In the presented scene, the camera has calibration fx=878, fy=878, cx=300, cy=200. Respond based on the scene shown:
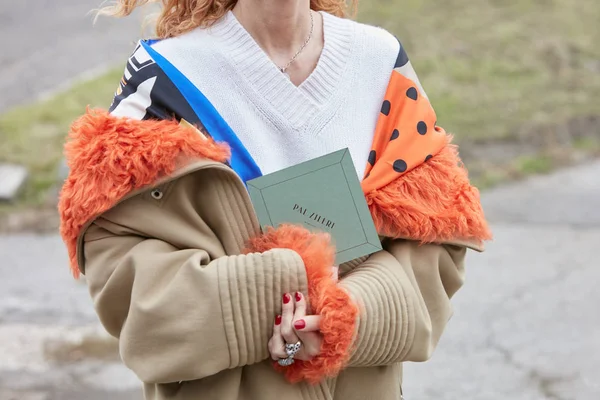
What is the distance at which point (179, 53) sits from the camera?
1791 mm

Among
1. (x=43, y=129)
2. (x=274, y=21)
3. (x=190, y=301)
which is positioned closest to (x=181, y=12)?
(x=274, y=21)

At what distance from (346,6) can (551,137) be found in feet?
13.8

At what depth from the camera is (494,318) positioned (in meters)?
4.15

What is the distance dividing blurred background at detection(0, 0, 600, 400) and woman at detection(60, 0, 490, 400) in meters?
0.50

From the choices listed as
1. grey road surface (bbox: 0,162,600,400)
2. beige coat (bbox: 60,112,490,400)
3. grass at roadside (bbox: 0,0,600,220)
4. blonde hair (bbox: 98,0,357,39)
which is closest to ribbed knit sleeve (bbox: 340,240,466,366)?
beige coat (bbox: 60,112,490,400)

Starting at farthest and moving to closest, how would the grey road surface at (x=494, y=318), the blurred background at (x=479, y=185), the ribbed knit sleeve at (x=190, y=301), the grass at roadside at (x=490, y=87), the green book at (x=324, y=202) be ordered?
the grass at roadside at (x=490, y=87) → the blurred background at (x=479, y=185) → the grey road surface at (x=494, y=318) → the green book at (x=324, y=202) → the ribbed knit sleeve at (x=190, y=301)

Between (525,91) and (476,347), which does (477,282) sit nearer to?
(476,347)

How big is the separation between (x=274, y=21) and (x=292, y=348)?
2.28 feet

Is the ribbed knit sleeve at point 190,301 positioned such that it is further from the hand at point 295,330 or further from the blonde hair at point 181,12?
the blonde hair at point 181,12

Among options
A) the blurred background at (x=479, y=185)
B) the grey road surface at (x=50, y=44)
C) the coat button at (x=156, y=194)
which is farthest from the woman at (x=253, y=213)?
the grey road surface at (x=50, y=44)

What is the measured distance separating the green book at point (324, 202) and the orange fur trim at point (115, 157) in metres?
0.11

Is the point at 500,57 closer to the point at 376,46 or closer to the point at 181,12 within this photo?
the point at 376,46

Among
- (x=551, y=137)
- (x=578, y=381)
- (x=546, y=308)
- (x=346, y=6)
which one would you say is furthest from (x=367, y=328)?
(x=551, y=137)

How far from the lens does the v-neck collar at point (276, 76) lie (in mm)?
1824
